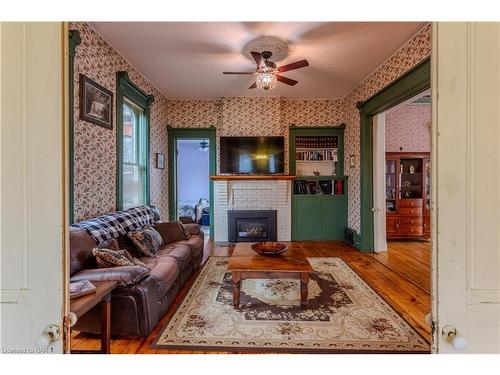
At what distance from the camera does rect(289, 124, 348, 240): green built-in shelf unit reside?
18.4 feet

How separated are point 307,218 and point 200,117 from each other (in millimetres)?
3189

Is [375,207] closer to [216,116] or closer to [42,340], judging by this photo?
[216,116]

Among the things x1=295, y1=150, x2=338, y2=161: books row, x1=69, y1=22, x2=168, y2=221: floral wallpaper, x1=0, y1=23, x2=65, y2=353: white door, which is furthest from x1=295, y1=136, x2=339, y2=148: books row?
x1=0, y1=23, x2=65, y2=353: white door

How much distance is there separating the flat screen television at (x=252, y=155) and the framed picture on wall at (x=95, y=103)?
2414 mm

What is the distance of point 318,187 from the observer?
570cm

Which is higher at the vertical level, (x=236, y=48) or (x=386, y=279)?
(x=236, y=48)

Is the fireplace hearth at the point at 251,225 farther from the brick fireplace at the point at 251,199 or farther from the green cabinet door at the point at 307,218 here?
the green cabinet door at the point at 307,218

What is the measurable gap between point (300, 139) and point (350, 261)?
279 centimetres

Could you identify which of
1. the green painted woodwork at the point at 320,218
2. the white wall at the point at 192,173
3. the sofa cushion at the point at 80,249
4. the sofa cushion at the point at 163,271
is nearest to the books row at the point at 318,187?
the green painted woodwork at the point at 320,218

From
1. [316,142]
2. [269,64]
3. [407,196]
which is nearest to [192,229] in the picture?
[269,64]

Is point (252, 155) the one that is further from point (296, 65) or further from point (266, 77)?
point (296, 65)

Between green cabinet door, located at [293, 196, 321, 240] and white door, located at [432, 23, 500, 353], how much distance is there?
15.8 feet

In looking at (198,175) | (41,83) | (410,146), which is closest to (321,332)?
(41,83)
